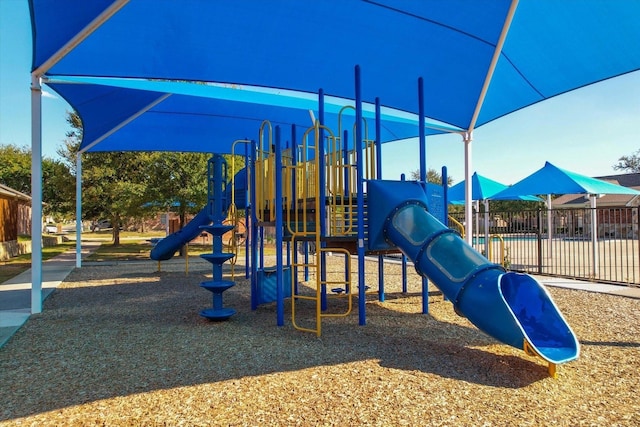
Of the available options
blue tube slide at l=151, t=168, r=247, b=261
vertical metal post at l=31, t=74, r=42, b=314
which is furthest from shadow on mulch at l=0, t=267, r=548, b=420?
blue tube slide at l=151, t=168, r=247, b=261

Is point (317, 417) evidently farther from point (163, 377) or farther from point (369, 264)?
point (369, 264)

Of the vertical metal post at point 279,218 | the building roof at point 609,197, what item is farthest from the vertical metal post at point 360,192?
the building roof at point 609,197

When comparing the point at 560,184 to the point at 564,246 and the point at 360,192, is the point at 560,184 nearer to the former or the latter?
the point at 564,246

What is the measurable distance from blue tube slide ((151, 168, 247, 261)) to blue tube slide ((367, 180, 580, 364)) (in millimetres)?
3702

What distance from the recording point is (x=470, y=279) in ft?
15.7

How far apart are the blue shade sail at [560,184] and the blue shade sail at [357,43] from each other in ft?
14.1

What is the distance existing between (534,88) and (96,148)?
11.7 metres

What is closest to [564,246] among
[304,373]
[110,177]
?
[304,373]

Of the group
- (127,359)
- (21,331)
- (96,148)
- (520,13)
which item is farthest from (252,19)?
(96,148)

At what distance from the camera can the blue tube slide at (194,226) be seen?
9805mm

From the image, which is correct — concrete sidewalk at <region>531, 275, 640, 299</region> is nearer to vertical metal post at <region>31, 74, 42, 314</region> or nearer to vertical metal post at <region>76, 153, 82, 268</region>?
vertical metal post at <region>31, 74, 42, 314</region>

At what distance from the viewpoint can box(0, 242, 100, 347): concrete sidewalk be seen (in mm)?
6406

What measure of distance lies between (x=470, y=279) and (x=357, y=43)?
447cm

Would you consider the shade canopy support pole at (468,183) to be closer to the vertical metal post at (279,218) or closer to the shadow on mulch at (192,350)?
the shadow on mulch at (192,350)
